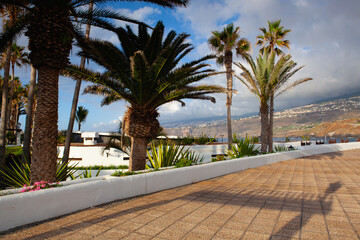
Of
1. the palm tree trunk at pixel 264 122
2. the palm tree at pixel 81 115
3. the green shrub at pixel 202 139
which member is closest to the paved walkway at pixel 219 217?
the palm tree trunk at pixel 264 122

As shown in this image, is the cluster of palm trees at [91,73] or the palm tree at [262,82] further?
the palm tree at [262,82]

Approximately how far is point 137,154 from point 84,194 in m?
5.81

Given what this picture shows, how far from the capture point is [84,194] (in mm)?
4391

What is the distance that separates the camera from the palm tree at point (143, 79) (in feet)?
29.2

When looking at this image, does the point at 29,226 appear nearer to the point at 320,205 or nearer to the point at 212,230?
the point at 212,230

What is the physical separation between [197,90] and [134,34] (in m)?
4.54

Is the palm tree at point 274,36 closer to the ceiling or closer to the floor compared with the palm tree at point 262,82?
closer to the ceiling

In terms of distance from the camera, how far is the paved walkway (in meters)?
3.29

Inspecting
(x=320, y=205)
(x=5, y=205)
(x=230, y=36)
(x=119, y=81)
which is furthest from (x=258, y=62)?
(x=5, y=205)

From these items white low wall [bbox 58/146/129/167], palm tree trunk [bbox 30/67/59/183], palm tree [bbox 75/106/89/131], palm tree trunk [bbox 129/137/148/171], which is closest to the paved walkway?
palm tree trunk [bbox 30/67/59/183]

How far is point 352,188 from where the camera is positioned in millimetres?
6445

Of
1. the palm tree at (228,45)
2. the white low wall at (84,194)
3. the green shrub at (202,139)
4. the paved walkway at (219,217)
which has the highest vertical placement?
the palm tree at (228,45)

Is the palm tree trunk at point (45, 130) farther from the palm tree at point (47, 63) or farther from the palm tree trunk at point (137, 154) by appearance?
the palm tree trunk at point (137, 154)

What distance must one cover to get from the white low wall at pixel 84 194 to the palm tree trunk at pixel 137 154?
3284 millimetres
